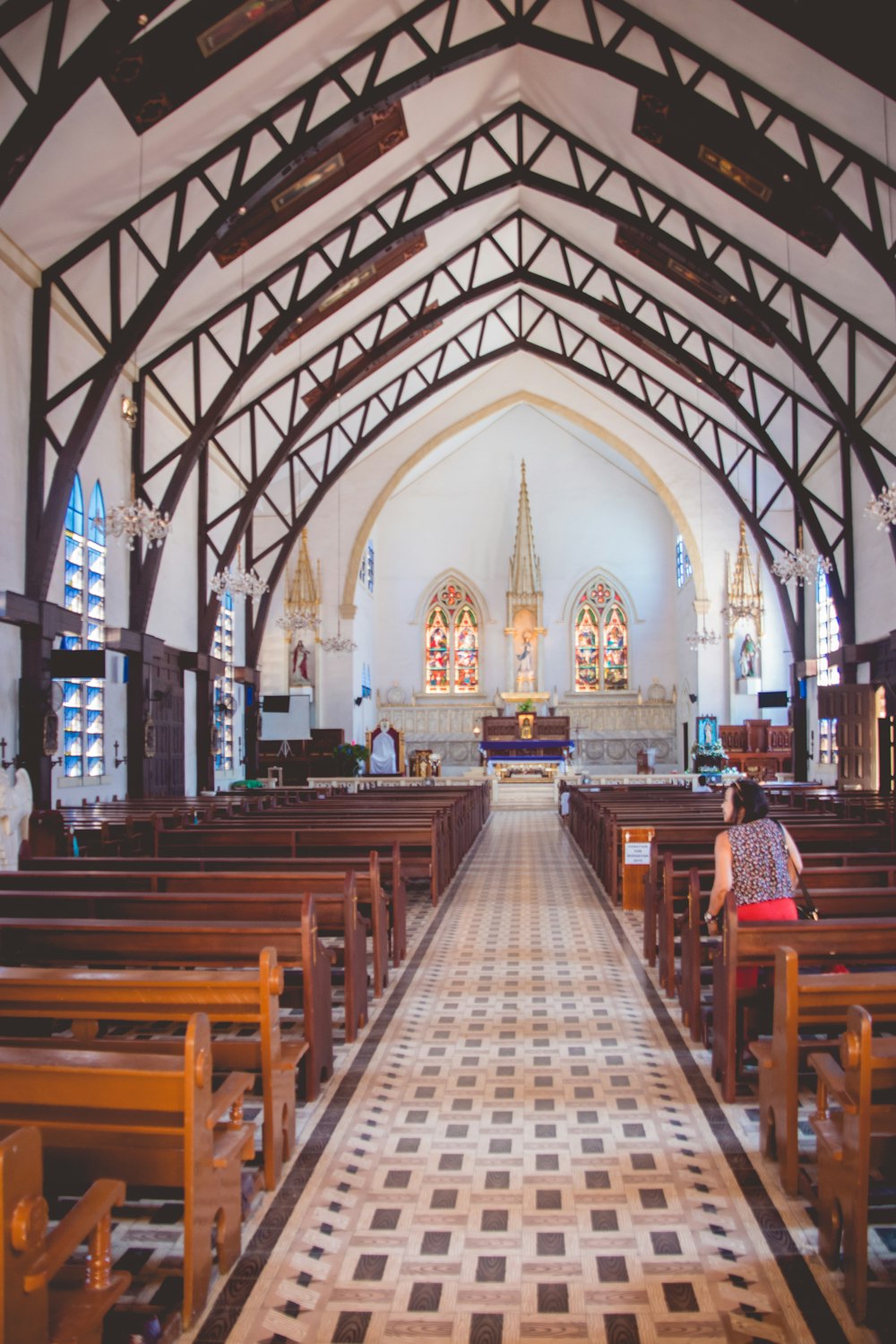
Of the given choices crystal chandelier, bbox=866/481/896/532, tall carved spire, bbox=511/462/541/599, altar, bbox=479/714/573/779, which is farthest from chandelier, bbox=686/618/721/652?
crystal chandelier, bbox=866/481/896/532

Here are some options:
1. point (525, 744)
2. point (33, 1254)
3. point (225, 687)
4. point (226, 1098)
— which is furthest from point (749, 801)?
point (525, 744)

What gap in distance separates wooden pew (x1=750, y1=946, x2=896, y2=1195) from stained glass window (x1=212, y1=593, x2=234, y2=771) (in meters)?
19.7

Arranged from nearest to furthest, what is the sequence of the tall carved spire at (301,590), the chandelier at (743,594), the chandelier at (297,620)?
1. the chandelier at (743,594)
2. the chandelier at (297,620)
3. the tall carved spire at (301,590)

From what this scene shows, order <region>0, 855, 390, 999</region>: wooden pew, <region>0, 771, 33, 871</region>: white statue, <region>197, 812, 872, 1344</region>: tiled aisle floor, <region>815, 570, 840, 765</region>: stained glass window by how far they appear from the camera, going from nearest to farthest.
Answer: <region>197, 812, 872, 1344</region>: tiled aisle floor → <region>0, 855, 390, 999</region>: wooden pew → <region>0, 771, 33, 871</region>: white statue → <region>815, 570, 840, 765</region>: stained glass window

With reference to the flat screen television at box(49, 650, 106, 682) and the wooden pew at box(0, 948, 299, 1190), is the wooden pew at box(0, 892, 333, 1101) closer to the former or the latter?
the wooden pew at box(0, 948, 299, 1190)

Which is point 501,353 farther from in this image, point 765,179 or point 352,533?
point 765,179

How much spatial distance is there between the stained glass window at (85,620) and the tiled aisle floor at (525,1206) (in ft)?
34.9

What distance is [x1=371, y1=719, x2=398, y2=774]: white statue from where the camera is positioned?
2866 cm


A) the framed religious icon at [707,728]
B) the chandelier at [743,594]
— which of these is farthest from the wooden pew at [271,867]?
the framed religious icon at [707,728]

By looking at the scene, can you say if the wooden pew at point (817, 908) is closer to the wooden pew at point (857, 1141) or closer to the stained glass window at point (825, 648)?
the wooden pew at point (857, 1141)

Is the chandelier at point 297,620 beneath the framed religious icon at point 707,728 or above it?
above

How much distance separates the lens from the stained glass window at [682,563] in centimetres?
3078

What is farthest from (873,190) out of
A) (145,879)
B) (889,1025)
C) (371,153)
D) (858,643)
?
(145,879)

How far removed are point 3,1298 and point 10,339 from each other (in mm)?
13642
